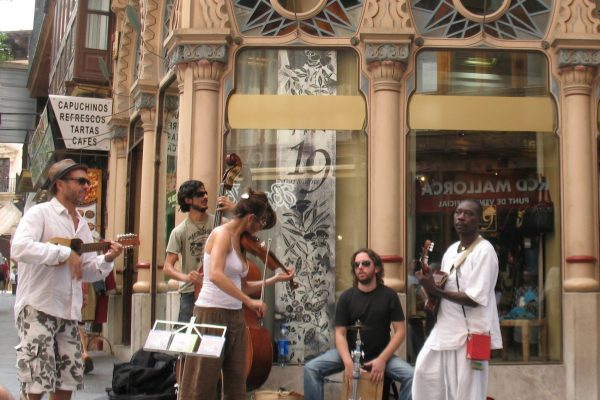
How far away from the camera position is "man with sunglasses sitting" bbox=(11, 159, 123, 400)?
559cm

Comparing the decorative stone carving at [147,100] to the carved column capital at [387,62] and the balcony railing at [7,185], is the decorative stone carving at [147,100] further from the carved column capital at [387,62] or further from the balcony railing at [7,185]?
the balcony railing at [7,185]

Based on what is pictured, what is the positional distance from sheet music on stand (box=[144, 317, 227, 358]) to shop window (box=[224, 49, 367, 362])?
11.1 feet

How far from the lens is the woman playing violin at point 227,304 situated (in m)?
5.97

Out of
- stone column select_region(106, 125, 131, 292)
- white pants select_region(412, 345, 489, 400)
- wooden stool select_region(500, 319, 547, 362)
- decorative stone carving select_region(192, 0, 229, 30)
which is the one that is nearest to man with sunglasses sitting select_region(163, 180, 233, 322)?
decorative stone carving select_region(192, 0, 229, 30)

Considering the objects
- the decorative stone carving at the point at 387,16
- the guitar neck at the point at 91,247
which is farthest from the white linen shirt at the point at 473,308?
the decorative stone carving at the point at 387,16

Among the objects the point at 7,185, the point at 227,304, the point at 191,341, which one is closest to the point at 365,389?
the point at 227,304

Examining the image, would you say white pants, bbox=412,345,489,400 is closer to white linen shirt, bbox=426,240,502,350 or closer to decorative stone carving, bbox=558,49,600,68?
white linen shirt, bbox=426,240,502,350

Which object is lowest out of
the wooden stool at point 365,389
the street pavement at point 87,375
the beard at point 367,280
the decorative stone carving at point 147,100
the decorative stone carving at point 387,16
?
the street pavement at point 87,375

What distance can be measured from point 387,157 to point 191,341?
404cm

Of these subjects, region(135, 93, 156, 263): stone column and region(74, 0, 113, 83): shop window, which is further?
region(74, 0, 113, 83): shop window

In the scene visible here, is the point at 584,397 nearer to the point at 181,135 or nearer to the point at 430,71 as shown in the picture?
the point at 430,71

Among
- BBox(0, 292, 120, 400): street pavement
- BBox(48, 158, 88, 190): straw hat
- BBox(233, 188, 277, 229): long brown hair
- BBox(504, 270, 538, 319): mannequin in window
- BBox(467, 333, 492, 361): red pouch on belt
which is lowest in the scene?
BBox(0, 292, 120, 400): street pavement

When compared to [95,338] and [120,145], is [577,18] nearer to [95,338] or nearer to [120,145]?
[120,145]

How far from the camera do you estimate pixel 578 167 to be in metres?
9.18
